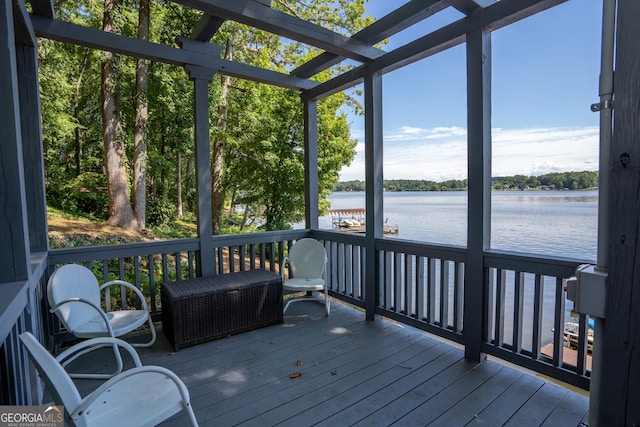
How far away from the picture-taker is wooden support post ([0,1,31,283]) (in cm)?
169

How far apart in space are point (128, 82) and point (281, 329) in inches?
300

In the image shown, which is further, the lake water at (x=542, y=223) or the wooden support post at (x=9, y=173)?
the lake water at (x=542, y=223)

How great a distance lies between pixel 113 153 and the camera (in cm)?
730

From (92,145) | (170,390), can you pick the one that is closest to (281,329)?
(170,390)

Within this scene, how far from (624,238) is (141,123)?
8461mm

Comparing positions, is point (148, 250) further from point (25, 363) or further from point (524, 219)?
point (524, 219)

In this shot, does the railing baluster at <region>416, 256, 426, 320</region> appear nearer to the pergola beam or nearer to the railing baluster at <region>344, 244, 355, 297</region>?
the railing baluster at <region>344, 244, 355, 297</region>

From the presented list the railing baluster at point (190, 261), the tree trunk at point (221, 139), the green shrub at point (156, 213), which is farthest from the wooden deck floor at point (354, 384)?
the green shrub at point (156, 213)

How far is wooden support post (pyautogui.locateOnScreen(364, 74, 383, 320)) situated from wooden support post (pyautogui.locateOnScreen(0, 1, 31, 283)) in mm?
2740

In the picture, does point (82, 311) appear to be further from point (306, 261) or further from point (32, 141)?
point (306, 261)

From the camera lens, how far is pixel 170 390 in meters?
1.57

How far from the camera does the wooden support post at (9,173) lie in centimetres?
169

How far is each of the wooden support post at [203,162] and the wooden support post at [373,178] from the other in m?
1.69

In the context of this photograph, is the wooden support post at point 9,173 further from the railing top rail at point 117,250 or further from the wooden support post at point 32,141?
the railing top rail at point 117,250
